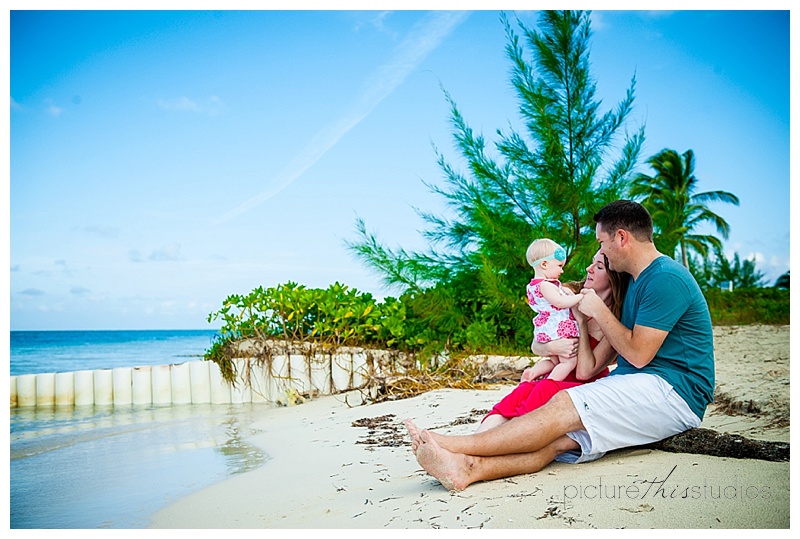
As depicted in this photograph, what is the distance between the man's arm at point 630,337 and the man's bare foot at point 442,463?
0.80 m

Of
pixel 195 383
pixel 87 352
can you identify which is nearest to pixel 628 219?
pixel 195 383

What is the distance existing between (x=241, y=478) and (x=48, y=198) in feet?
36.5

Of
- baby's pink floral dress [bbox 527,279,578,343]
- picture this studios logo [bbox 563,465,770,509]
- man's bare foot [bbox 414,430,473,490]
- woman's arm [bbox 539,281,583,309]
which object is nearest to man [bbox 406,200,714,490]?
man's bare foot [bbox 414,430,473,490]

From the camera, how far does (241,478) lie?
11.3 ft

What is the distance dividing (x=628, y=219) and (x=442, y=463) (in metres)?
1.31

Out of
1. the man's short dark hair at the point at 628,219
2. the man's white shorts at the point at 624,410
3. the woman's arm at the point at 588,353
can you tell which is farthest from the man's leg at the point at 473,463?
the man's short dark hair at the point at 628,219

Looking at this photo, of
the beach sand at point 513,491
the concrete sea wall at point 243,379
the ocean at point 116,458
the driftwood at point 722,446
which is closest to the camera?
the beach sand at point 513,491

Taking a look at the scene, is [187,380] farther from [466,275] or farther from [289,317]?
[466,275]

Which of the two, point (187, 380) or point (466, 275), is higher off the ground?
point (466, 275)

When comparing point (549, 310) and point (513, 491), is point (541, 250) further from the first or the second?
point (513, 491)

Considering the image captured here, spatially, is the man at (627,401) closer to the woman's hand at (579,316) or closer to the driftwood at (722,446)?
the driftwood at (722,446)

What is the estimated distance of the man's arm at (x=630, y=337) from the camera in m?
2.69

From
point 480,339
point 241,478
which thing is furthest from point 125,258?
point 241,478

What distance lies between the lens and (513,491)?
255 cm
